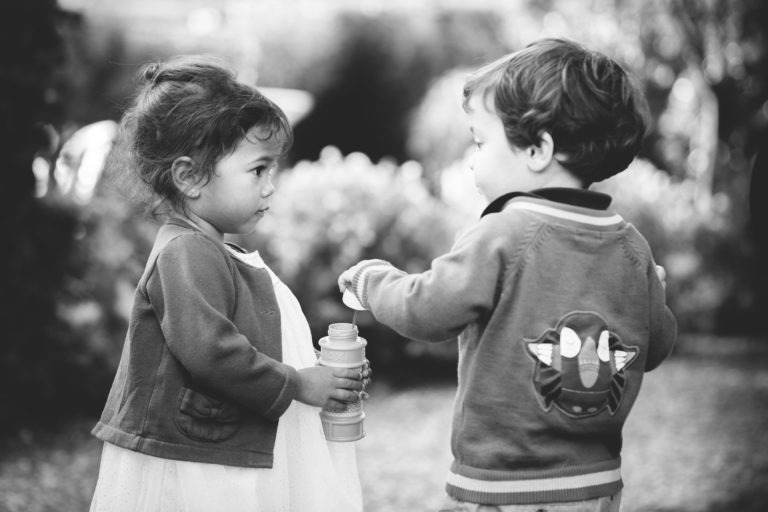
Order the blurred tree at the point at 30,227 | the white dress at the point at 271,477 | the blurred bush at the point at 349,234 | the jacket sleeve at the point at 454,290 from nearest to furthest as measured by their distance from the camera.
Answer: the jacket sleeve at the point at 454,290, the white dress at the point at 271,477, the blurred tree at the point at 30,227, the blurred bush at the point at 349,234

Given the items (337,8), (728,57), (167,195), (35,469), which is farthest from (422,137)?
(167,195)

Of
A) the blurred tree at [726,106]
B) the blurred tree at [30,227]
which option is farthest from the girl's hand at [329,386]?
the blurred tree at [726,106]

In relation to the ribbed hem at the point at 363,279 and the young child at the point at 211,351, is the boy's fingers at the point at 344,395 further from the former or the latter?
the ribbed hem at the point at 363,279

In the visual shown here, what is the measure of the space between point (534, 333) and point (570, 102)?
1.87 ft

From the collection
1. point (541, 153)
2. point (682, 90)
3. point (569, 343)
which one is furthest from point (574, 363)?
point (682, 90)

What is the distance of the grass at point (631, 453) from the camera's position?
4461 mm

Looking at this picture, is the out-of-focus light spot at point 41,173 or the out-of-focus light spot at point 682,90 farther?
the out-of-focus light spot at point 682,90

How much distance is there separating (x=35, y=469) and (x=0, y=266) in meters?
1.14

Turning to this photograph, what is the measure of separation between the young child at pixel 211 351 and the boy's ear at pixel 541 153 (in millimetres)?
703

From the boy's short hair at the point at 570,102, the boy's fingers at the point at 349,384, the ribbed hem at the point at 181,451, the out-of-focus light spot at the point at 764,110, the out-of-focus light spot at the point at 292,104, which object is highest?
the boy's short hair at the point at 570,102

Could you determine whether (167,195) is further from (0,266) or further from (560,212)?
(0,266)

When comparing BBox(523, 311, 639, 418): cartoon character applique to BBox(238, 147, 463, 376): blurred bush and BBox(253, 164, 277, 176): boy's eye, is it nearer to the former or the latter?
BBox(253, 164, 277, 176): boy's eye

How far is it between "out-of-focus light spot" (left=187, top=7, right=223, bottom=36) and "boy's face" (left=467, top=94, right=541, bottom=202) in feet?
35.9

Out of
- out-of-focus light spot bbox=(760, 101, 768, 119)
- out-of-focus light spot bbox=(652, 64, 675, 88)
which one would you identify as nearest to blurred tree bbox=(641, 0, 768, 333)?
out-of-focus light spot bbox=(760, 101, 768, 119)
